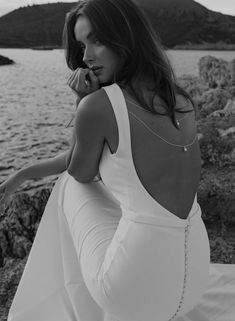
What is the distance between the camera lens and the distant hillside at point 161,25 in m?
58.1

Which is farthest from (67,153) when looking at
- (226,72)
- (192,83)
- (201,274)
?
(226,72)

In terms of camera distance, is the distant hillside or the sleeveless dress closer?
the sleeveless dress

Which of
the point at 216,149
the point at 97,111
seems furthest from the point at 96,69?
the point at 216,149

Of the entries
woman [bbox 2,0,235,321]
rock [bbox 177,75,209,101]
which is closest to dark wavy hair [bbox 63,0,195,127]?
woman [bbox 2,0,235,321]

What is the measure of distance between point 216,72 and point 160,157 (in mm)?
17507

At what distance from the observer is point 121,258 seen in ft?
6.23

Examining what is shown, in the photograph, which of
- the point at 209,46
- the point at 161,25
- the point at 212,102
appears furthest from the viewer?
the point at 209,46

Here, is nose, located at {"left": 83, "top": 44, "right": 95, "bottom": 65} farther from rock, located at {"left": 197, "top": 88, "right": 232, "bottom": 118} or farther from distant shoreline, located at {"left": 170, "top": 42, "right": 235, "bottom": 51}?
distant shoreline, located at {"left": 170, "top": 42, "right": 235, "bottom": 51}

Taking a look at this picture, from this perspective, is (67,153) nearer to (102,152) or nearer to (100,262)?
(102,152)

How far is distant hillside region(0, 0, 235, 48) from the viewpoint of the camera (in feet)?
190

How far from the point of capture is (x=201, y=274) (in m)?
2.12

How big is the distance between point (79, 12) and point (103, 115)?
606 millimetres

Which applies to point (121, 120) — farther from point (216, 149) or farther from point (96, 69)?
point (216, 149)

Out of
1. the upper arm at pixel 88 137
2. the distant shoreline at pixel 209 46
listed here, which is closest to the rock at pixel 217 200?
the upper arm at pixel 88 137
